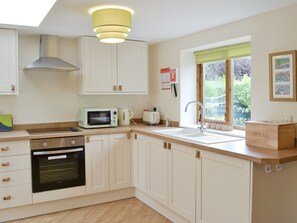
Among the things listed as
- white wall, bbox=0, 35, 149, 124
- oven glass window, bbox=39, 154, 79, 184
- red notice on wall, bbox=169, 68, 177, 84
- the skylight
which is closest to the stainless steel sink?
red notice on wall, bbox=169, 68, 177, 84

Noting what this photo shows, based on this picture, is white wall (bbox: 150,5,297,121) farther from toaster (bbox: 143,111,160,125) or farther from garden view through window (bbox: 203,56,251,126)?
toaster (bbox: 143,111,160,125)

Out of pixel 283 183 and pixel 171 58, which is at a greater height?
pixel 171 58

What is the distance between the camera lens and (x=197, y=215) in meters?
2.72

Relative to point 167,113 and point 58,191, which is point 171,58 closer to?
point 167,113

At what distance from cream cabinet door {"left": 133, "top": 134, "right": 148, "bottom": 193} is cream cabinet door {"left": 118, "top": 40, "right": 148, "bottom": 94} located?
74 centimetres

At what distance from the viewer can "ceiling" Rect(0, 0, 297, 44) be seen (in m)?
2.48

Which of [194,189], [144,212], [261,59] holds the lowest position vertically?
[144,212]

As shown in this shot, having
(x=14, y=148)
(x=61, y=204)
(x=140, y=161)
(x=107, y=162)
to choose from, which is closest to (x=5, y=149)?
(x=14, y=148)

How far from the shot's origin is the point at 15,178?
320 centimetres

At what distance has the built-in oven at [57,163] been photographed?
3.30m

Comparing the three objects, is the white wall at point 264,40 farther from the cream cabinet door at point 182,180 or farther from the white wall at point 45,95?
the white wall at point 45,95

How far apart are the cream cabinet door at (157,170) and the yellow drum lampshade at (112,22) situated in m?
1.23

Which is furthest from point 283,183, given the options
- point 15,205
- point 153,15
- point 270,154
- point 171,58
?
point 15,205

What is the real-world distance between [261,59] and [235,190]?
1.25 meters
